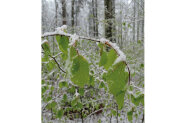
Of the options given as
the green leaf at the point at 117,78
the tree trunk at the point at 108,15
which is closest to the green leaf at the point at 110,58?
the green leaf at the point at 117,78

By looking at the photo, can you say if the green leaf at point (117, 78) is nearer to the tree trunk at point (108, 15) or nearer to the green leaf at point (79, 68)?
the green leaf at point (79, 68)

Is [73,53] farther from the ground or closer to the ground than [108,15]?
closer to the ground

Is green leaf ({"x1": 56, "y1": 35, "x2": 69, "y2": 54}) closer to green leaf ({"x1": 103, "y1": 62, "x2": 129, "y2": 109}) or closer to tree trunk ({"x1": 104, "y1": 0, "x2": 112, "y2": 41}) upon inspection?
green leaf ({"x1": 103, "y1": 62, "x2": 129, "y2": 109})

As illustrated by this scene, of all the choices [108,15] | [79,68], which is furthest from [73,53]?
[108,15]

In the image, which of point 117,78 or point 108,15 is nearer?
point 117,78

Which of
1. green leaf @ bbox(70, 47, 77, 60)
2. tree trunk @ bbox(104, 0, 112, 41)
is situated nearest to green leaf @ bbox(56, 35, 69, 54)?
green leaf @ bbox(70, 47, 77, 60)

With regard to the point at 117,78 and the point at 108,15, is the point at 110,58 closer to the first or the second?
the point at 117,78
